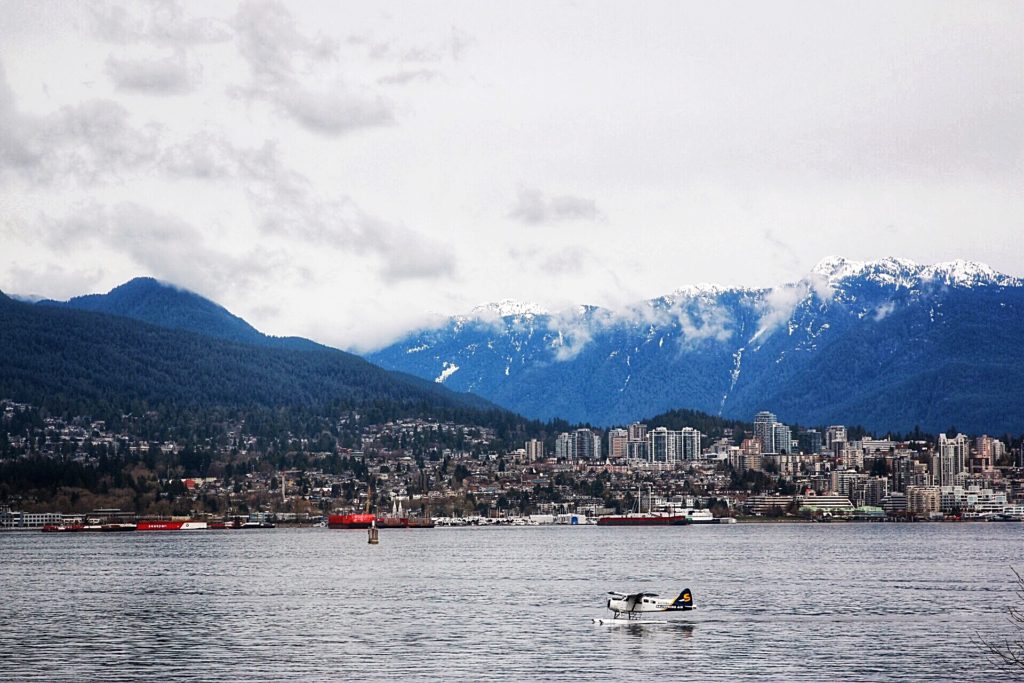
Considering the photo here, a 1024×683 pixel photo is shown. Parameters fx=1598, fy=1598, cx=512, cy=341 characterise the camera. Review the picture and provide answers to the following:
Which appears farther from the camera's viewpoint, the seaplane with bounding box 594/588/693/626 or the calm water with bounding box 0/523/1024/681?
the seaplane with bounding box 594/588/693/626

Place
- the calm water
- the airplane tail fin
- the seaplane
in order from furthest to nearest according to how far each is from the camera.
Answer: the airplane tail fin, the seaplane, the calm water

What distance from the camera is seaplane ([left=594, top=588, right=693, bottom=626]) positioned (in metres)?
90.7

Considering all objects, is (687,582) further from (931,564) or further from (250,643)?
(250,643)

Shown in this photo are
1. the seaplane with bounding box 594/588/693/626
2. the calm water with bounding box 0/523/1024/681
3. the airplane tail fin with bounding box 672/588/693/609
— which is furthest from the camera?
the airplane tail fin with bounding box 672/588/693/609

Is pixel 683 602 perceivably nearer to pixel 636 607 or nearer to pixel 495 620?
pixel 636 607

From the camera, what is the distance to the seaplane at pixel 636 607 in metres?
90.7

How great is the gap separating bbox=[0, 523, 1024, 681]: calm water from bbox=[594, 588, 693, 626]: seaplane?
1181mm

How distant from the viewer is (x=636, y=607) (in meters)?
92.4

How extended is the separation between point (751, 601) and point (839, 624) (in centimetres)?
1624

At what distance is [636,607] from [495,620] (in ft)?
26.8

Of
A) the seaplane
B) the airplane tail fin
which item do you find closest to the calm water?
the airplane tail fin

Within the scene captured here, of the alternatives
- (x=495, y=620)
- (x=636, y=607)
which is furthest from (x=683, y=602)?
(x=495, y=620)

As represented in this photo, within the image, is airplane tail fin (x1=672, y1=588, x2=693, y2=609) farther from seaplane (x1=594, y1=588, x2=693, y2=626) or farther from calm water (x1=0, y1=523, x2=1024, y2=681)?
calm water (x1=0, y1=523, x2=1024, y2=681)

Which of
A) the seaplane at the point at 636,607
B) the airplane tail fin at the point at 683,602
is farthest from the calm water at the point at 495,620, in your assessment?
the seaplane at the point at 636,607
